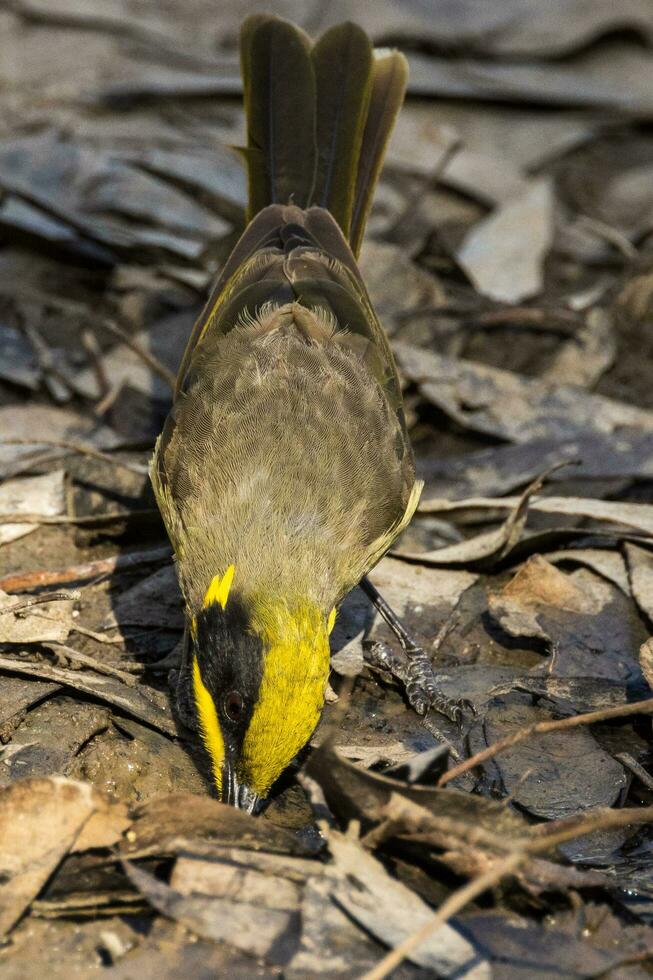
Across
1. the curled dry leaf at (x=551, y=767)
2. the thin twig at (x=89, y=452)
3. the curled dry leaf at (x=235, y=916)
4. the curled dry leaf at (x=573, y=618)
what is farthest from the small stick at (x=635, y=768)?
the thin twig at (x=89, y=452)

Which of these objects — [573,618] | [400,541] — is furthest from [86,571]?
[573,618]

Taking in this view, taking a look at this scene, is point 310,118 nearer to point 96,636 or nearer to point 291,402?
point 291,402

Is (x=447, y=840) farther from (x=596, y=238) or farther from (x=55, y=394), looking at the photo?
(x=596, y=238)

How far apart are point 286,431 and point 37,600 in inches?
53.1

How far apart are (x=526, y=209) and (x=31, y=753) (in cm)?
652

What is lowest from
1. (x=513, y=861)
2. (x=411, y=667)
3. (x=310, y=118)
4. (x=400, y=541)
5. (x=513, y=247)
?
(x=400, y=541)

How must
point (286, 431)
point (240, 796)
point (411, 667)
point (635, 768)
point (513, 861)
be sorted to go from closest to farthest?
point (513, 861) < point (240, 796) < point (635, 768) < point (411, 667) < point (286, 431)

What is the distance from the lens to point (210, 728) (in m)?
4.48

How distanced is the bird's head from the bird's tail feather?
290 centimetres

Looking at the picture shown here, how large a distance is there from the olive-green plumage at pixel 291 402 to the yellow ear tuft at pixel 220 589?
42 mm

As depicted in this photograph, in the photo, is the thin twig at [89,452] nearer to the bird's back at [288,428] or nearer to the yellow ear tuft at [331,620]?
the bird's back at [288,428]

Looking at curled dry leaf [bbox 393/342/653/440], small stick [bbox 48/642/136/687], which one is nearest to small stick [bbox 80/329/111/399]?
curled dry leaf [bbox 393/342/653/440]

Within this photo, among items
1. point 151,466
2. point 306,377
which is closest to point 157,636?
point 151,466

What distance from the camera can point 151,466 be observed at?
5.77 meters
